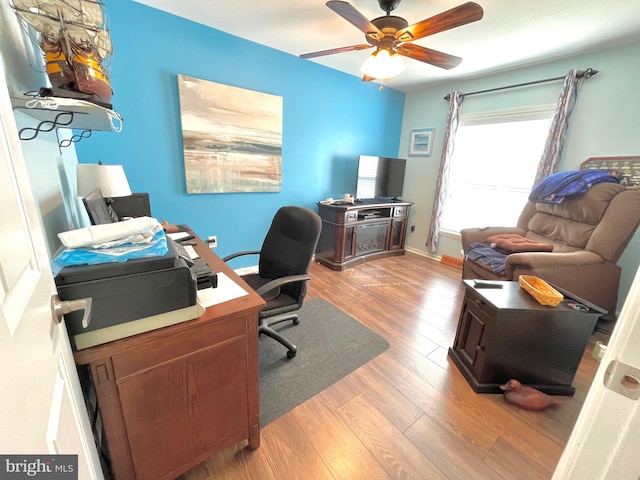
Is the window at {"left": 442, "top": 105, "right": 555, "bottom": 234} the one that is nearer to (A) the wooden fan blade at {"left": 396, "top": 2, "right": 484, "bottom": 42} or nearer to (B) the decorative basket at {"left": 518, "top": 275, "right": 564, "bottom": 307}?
(B) the decorative basket at {"left": 518, "top": 275, "right": 564, "bottom": 307}

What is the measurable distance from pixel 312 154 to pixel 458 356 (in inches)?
103

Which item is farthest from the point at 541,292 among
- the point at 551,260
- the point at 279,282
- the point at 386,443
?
the point at 279,282

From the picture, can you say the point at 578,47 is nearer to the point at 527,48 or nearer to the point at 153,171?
the point at 527,48

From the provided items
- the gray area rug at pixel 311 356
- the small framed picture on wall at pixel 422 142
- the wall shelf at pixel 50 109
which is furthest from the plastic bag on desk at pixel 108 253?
the small framed picture on wall at pixel 422 142

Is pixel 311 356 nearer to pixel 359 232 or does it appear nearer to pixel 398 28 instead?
pixel 359 232

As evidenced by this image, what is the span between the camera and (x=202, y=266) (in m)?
1.11

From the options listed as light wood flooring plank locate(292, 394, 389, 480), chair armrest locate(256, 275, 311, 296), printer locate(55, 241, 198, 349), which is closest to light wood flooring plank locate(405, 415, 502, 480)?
light wood flooring plank locate(292, 394, 389, 480)

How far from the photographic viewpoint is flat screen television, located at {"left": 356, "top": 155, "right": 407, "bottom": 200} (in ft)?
11.6

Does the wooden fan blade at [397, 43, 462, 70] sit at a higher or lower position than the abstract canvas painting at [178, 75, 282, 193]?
higher

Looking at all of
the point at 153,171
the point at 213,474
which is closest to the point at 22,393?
the point at 213,474

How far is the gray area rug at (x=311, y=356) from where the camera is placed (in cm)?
149

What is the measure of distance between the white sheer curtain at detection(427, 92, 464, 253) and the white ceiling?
0.60 meters

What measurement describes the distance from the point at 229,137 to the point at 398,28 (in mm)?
1730

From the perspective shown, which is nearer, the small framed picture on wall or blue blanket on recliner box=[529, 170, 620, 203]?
blue blanket on recliner box=[529, 170, 620, 203]
